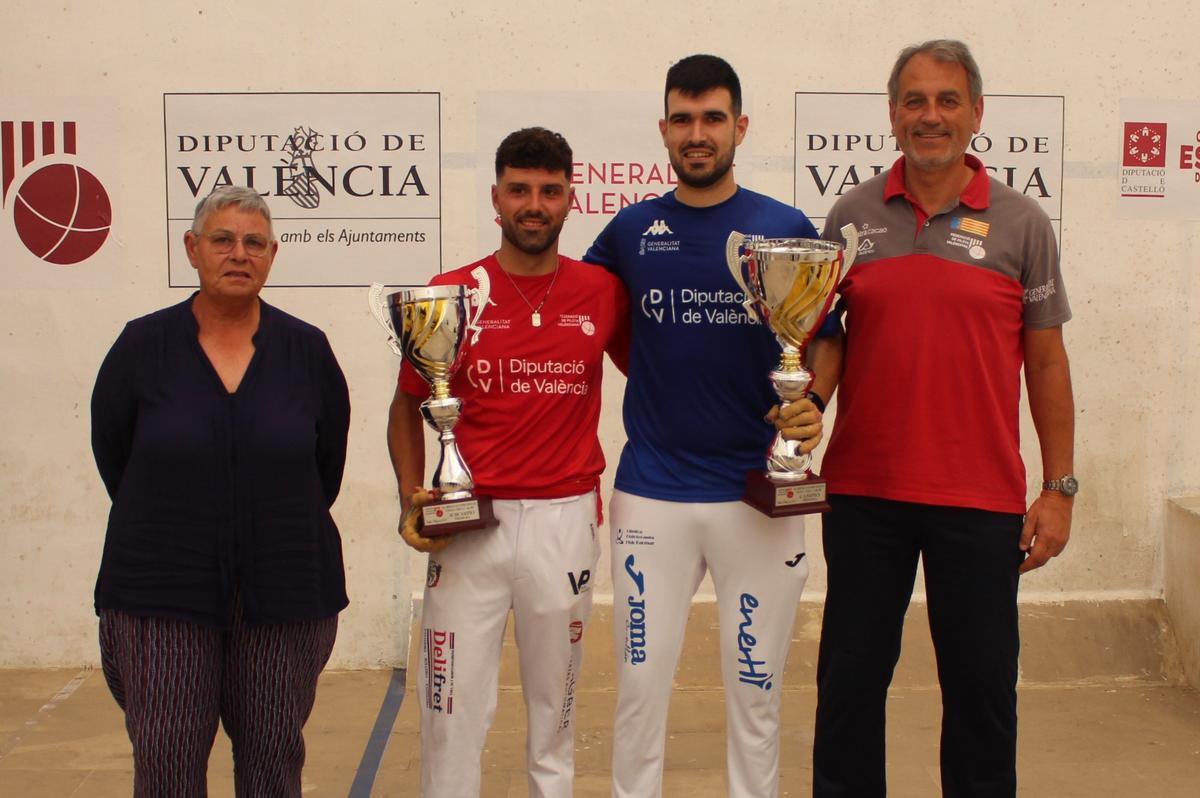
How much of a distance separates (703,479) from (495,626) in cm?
56

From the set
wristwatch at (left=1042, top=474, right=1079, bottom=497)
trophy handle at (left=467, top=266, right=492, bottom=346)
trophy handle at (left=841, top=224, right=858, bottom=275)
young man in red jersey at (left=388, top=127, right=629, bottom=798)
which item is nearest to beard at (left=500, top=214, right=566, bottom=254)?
young man in red jersey at (left=388, top=127, right=629, bottom=798)

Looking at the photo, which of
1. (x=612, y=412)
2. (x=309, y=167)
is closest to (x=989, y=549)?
(x=612, y=412)

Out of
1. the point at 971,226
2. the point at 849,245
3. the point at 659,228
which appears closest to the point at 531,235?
the point at 659,228

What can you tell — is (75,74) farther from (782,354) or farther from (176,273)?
(782,354)

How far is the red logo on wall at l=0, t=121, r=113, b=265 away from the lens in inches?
174

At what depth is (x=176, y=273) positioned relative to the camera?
4.47 meters

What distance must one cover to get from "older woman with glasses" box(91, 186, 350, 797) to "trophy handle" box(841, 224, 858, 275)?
115 centimetres

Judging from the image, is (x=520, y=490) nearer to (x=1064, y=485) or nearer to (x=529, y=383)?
(x=529, y=383)

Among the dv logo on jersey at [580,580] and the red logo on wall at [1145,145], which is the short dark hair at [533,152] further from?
the red logo on wall at [1145,145]

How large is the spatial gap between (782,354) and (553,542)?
64cm

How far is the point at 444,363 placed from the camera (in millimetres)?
2531

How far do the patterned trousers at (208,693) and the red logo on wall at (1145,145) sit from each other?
3.53 meters

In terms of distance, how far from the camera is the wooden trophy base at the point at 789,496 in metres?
2.45

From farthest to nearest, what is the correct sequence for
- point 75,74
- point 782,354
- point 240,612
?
point 75,74
point 782,354
point 240,612
